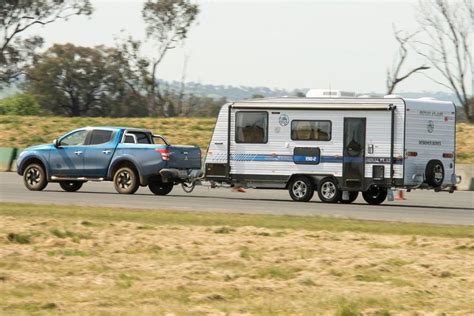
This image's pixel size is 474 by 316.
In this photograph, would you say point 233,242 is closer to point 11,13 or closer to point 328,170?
point 328,170

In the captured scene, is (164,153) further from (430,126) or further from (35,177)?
(430,126)

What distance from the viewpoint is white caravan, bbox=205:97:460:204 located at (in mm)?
26719

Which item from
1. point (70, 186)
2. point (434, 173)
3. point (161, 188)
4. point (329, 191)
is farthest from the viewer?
point (70, 186)

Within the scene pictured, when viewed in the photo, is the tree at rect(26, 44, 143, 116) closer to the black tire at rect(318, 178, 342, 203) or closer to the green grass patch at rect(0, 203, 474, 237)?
the black tire at rect(318, 178, 342, 203)

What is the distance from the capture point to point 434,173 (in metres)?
27.2

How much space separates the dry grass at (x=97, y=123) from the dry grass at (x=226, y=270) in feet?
106

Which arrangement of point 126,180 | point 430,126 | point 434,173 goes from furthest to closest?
point 126,180, point 430,126, point 434,173

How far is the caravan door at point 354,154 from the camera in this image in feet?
88.3

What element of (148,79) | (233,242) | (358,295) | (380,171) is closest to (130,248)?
(233,242)

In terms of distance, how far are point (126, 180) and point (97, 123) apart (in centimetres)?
2900

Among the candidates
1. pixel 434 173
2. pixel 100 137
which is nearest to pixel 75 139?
pixel 100 137

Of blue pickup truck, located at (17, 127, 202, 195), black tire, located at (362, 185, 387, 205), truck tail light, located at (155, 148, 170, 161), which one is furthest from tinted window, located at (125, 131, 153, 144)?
black tire, located at (362, 185, 387, 205)

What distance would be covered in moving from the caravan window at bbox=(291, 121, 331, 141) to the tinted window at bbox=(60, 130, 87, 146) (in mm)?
5366

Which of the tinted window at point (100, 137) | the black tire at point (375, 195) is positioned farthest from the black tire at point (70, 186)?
the black tire at point (375, 195)
